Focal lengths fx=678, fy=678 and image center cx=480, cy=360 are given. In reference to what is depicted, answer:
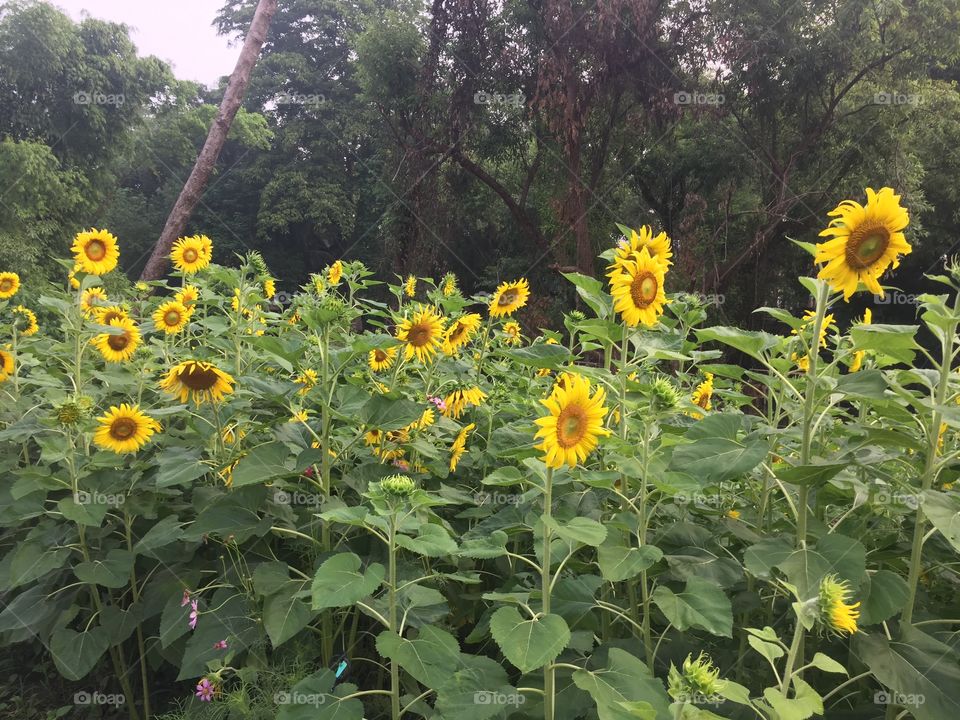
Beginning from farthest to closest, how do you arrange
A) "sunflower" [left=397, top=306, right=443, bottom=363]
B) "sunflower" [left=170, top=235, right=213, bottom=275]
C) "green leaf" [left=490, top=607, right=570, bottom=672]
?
1. "sunflower" [left=170, top=235, right=213, bottom=275]
2. "sunflower" [left=397, top=306, right=443, bottom=363]
3. "green leaf" [left=490, top=607, right=570, bottom=672]

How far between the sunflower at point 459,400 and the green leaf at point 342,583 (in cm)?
108

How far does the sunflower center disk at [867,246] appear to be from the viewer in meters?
1.40

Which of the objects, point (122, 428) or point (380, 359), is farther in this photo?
point (380, 359)

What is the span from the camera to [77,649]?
7.07ft

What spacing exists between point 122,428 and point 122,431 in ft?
0.03

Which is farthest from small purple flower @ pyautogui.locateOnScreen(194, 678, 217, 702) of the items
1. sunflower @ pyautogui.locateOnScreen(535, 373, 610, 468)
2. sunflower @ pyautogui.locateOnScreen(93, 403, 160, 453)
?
sunflower @ pyautogui.locateOnScreen(535, 373, 610, 468)

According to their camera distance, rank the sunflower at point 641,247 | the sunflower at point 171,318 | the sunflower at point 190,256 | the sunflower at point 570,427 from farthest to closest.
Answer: the sunflower at point 190,256
the sunflower at point 171,318
the sunflower at point 641,247
the sunflower at point 570,427

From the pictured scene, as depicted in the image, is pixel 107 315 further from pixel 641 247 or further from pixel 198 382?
pixel 641 247

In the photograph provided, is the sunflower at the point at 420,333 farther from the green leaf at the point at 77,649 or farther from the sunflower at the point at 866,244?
the green leaf at the point at 77,649

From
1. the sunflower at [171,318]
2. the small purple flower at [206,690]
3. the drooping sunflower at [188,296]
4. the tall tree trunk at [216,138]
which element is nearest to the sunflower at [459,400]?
the small purple flower at [206,690]

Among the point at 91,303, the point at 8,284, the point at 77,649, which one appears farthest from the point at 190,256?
the point at 77,649

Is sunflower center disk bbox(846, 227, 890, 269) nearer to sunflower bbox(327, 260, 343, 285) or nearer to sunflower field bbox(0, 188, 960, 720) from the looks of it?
sunflower field bbox(0, 188, 960, 720)

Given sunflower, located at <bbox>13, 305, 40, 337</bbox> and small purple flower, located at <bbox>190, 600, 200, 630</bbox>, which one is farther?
sunflower, located at <bbox>13, 305, 40, 337</bbox>

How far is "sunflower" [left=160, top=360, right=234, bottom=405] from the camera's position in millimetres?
2035
